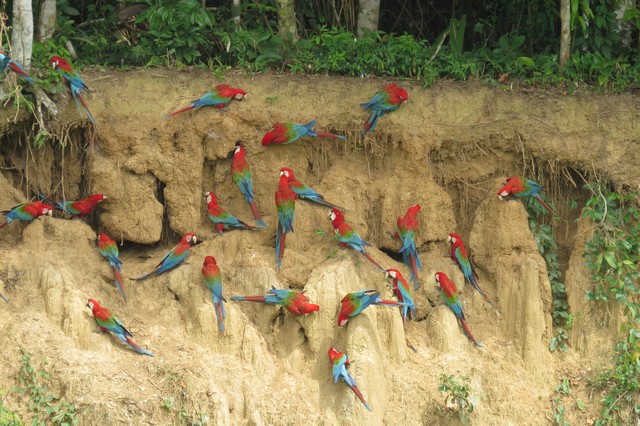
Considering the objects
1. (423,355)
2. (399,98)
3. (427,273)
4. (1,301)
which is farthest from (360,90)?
(1,301)

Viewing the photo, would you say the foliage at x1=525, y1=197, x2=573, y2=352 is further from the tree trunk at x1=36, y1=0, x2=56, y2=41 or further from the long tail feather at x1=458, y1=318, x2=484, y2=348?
the tree trunk at x1=36, y1=0, x2=56, y2=41

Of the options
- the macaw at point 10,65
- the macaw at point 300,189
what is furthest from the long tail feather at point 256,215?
the macaw at point 10,65

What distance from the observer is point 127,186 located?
37.4 ft

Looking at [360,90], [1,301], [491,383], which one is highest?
[360,90]

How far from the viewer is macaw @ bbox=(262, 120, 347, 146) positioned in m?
11.4

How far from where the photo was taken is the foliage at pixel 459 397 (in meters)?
10.7

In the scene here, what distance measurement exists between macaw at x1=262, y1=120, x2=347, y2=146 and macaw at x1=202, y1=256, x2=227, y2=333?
1355mm

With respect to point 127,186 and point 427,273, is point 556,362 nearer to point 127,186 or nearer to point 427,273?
point 427,273

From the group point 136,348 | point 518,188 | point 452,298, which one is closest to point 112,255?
point 136,348

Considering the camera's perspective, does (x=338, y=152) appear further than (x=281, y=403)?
Yes

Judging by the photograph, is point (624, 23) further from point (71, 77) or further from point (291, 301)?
point (71, 77)

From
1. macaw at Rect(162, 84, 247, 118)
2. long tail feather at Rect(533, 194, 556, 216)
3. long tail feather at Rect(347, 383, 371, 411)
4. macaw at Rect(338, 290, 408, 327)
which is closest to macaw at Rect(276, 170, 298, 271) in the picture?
macaw at Rect(338, 290, 408, 327)

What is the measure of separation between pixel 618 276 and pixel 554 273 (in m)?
0.60

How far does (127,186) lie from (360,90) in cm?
232
